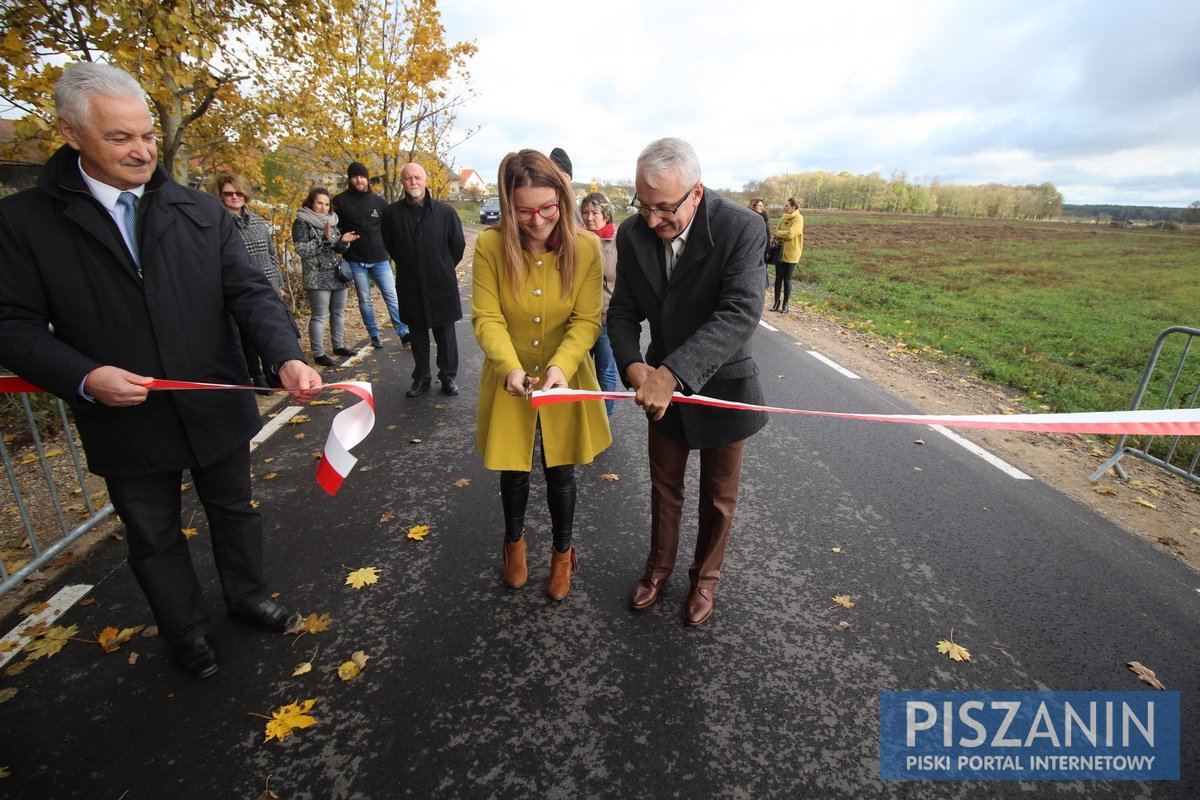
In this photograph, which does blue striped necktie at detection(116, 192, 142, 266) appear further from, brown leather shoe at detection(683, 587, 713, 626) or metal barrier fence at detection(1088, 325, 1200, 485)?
metal barrier fence at detection(1088, 325, 1200, 485)

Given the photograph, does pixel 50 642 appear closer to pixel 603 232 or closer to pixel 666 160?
pixel 666 160

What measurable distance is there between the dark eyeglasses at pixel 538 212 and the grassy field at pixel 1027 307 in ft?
21.7

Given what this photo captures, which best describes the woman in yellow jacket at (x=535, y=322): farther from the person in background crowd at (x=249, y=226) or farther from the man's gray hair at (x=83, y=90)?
the person in background crowd at (x=249, y=226)

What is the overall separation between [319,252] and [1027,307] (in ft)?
50.8

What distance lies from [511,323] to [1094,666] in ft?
10.2

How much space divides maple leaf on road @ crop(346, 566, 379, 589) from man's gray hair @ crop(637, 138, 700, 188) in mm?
2529

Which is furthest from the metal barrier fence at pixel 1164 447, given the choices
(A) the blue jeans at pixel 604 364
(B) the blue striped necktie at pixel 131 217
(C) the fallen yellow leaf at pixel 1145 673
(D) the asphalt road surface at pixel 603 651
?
(B) the blue striped necktie at pixel 131 217

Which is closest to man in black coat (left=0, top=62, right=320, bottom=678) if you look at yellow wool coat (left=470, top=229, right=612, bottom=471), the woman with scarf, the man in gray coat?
yellow wool coat (left=470, top=229, right=612, bottom=471)

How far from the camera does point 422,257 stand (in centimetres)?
575

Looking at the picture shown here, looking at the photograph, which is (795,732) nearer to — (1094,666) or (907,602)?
(907,602)

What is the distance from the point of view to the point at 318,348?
23.0 ft

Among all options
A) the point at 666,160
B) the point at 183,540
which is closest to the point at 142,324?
the point at 183,540

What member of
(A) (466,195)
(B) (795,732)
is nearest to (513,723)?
(B) (795,732)

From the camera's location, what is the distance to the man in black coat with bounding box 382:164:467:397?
227 inches
